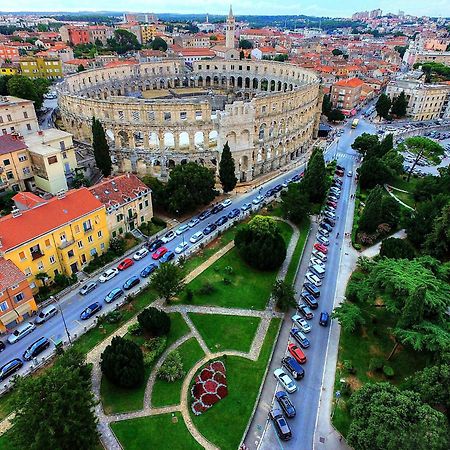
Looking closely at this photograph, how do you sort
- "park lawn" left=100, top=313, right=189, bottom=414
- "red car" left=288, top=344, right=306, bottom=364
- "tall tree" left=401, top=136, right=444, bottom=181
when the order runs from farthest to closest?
"tall tree" left=401, top=136, right=444, bottom=181
"red car" left=288, top=344, right=306, bottom=364
"park lawn" left=100, top=313, right=189, bottom=414

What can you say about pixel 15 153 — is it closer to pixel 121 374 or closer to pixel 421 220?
pixel 121 374

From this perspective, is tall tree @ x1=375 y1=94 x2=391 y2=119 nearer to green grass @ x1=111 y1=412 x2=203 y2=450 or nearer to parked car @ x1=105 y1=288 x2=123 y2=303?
parked car @ x1=105 y1=288 x2=123 y2=303

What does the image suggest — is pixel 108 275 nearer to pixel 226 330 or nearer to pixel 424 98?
pixel 226 330

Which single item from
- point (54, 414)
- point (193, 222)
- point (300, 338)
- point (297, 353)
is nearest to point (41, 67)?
point (193, 222)

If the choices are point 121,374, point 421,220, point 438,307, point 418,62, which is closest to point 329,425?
point 438,307

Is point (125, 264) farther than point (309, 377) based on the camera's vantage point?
Yes

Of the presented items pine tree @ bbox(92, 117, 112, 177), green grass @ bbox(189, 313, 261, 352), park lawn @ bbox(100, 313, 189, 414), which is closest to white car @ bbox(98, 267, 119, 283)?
green grass @ bbox(189, 313, 261, 352)
